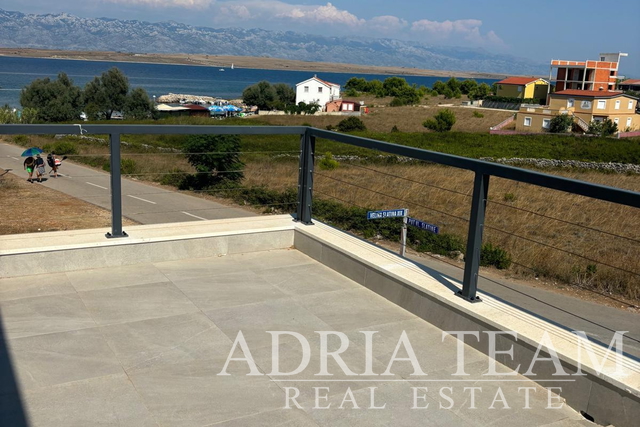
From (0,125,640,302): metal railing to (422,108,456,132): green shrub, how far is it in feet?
213

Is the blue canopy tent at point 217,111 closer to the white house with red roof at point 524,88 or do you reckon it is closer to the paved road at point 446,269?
the white house with red roof at point 524,88

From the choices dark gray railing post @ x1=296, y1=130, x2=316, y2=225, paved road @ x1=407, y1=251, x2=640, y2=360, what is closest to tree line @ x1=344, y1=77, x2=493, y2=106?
paved road @ x1=407, y1=251, x2=640, y2=360

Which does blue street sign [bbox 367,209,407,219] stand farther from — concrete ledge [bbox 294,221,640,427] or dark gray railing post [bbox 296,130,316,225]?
dark gray railing post [bbox 296,130,316,225]

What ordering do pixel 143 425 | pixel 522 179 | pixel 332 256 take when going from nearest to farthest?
pixel 143 425 → pixel 522 179 → pixel 332 256

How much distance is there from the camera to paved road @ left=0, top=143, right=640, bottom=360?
8533 mm

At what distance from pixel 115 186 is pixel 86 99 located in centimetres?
8599

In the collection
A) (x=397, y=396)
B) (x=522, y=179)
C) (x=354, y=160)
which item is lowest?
(x=354, y=160)

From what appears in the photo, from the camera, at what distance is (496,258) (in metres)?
12.4

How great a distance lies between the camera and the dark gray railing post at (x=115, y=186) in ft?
17.9

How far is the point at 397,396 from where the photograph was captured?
12.0ft

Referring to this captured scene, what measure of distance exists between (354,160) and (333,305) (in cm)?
3016

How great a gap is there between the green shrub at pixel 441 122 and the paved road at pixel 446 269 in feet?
171

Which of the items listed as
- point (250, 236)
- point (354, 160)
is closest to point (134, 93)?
point (354, 160)

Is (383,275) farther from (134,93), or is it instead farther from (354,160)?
(134,93)
